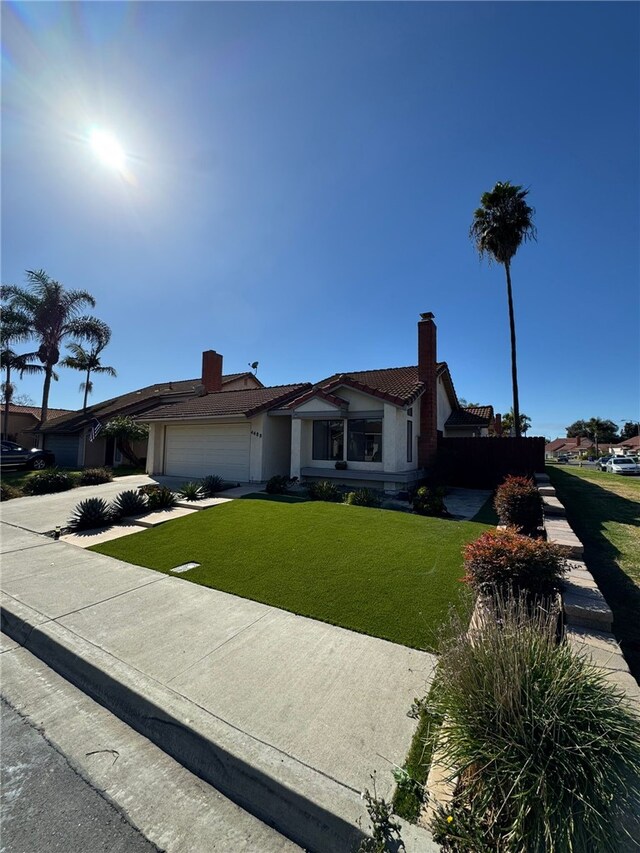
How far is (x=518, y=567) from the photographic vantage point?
4156 millimetres

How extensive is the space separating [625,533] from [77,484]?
60.4ft

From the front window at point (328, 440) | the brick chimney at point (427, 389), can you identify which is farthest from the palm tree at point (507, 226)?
the front window at point (328, 440)

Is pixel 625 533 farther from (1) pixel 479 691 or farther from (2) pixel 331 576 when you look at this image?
(1) pixel 479 691

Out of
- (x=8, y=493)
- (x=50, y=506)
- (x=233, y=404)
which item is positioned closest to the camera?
(x=50, y=506)

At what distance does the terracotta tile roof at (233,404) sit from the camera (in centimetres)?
1565

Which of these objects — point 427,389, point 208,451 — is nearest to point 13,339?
point 208,451

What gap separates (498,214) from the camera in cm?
1966

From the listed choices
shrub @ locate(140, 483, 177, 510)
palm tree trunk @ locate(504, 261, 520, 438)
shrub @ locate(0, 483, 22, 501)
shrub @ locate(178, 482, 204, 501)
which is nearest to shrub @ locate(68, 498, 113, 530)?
shrub @ locate(140, 483, 177, 510)

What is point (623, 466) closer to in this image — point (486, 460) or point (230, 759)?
point (486, 460)

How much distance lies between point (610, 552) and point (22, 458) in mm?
25772

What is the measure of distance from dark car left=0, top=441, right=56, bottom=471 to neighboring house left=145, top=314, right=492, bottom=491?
7.65 meters

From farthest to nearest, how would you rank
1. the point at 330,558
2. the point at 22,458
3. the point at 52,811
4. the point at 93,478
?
the point at 22,458, the point at 93,478, the point at 330,558, the point at 52,811

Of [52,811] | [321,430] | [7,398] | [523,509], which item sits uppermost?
[7,398]

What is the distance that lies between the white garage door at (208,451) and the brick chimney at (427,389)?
750 cm
